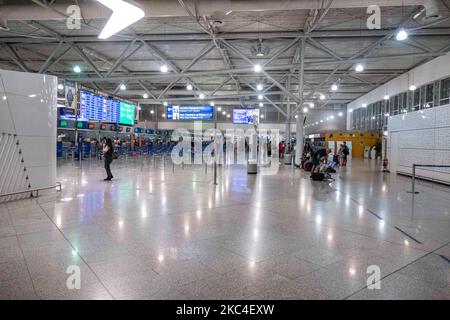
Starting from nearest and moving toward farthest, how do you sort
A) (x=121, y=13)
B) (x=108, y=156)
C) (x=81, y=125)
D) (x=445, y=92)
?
1. (x=121, y=13)
2. (x=108, y=156)
3. (x=445, y=92)
4. (x=81, y=125)

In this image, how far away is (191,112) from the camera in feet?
71.1

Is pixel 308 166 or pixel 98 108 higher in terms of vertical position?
pixel 98 108

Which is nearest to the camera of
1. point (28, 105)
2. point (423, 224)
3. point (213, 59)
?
point (423, 224)

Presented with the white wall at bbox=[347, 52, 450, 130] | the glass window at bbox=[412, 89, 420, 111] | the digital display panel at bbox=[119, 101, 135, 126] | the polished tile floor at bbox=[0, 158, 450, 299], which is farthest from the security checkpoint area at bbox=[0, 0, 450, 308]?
the glass window at bbox=[412, 89, 420, 111]

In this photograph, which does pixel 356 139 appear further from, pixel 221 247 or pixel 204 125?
pixel 221 247

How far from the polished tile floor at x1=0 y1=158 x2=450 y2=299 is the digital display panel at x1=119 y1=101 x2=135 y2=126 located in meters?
12.9

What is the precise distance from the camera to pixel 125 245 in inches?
162

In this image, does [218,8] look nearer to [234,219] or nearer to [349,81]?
[234,219]

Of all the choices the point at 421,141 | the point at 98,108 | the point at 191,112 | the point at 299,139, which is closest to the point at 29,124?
the point at 98,108

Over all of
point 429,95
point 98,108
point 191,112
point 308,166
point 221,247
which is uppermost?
point 429,95

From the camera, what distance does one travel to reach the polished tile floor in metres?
2.93

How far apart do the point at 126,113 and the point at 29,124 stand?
13123 mm

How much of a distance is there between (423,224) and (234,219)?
11.5 ft
